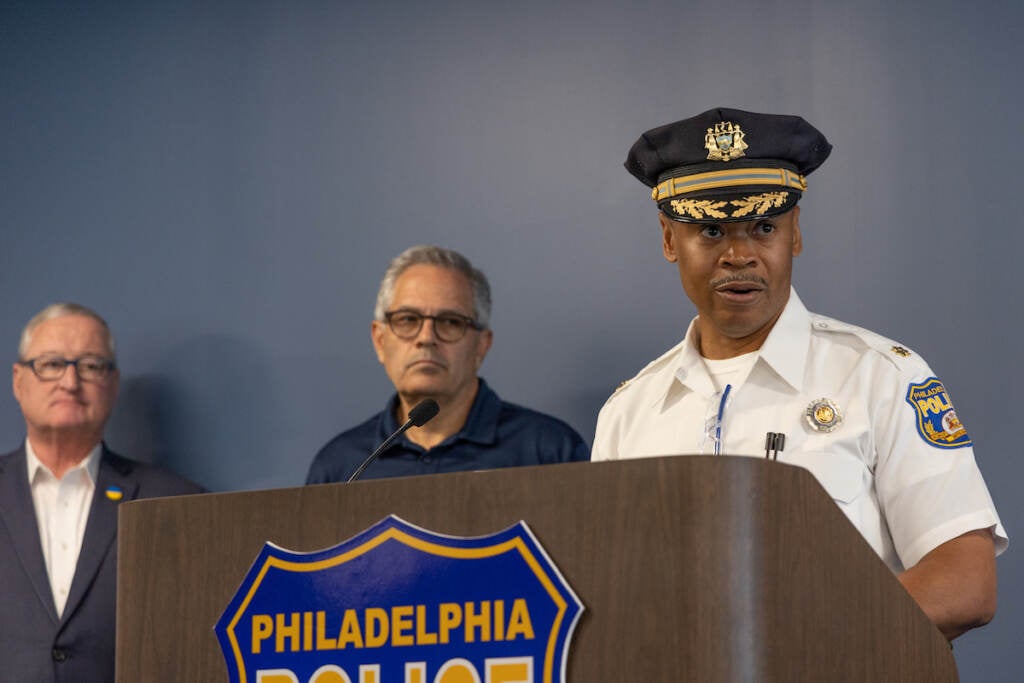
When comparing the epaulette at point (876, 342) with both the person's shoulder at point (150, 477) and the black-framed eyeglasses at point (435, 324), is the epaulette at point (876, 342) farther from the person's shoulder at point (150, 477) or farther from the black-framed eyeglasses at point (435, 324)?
the person's shoulder at point (150, 477)

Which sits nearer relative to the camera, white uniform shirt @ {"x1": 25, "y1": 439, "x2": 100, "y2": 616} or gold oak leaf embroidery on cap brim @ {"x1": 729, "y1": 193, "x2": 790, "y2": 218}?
gold oak leaf embroidery on cap brim @ {"x1": 729, "y1": 193, "x2": 790, "y2": 218}

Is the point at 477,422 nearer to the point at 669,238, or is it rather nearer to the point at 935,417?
the point at 669,238

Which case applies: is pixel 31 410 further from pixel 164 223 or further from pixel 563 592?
pixel 563 592

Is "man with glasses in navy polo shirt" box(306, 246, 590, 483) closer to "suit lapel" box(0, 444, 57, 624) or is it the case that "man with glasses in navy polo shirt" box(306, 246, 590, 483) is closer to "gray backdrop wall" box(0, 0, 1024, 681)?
"gray backdrop wall" box(0, 0, 1024, 681)

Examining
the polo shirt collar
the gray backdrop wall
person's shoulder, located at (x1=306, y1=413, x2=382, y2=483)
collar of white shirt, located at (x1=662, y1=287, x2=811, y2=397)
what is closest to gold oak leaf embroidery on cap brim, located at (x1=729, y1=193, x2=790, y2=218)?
collar of white shirt, located at (x1=662, y1=287, x2=811, y2=397)

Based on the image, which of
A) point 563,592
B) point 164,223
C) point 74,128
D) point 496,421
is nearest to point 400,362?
point 496,421

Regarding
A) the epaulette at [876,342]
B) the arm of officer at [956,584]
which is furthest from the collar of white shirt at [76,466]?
the arm of officer at [956,584]

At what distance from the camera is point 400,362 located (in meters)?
3.14

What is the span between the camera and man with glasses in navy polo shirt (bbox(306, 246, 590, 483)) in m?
3.07

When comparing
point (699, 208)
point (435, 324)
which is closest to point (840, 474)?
point (699, 208)

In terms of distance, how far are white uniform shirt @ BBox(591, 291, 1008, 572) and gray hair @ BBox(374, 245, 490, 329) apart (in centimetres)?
105

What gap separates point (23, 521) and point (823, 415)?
2.25 meters

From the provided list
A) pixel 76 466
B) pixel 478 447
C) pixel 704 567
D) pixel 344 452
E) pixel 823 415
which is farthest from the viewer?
pixel 76 466

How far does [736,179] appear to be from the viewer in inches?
81.9
